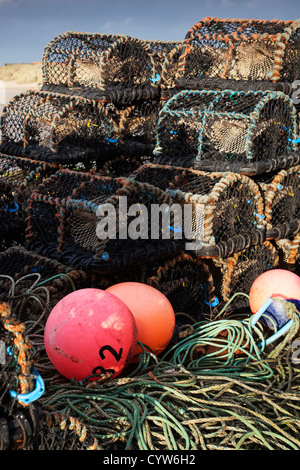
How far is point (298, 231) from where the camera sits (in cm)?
386

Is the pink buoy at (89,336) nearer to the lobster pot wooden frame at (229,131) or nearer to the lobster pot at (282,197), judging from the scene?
the lobster pot wooden frame at (229,131)

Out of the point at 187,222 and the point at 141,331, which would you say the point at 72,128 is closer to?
the point at 187,222

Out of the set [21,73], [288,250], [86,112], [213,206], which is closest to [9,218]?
[86,112]

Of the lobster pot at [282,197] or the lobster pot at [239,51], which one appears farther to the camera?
the lobster pot at [239,51]

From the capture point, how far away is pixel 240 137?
3762 millimetres

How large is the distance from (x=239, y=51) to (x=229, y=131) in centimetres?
73

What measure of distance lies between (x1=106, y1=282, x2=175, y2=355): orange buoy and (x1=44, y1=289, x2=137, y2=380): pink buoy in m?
0.25

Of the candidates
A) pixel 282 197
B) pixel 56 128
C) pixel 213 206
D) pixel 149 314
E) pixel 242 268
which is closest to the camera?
pixel 149 314

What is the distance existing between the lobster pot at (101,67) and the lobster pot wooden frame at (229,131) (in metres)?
0.70

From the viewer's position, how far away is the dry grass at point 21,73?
27264 millimetres

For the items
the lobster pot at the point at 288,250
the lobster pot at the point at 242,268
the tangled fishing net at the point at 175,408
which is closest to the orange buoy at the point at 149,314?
the tangled fishing net at the point at 175,408

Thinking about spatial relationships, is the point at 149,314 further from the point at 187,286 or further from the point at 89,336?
the point at 187,286

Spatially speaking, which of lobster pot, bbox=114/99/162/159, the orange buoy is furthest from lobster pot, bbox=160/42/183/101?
the orange buoy

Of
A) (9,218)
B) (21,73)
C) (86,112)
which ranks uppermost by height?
(21,73)
